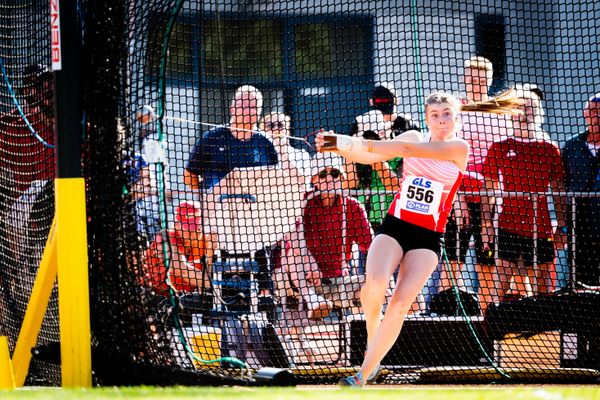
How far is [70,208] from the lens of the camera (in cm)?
510

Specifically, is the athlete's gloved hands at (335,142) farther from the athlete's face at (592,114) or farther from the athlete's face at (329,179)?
the athlete's face at (592,114)

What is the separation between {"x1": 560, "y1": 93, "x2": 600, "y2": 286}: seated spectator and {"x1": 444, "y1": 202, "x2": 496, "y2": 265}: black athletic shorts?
2.43 ft

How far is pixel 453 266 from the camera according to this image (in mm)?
8227

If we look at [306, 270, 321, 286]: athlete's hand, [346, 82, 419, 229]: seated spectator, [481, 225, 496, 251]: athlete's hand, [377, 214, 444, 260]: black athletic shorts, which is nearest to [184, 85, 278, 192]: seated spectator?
[346, 82, 419, 229]: seated spectator

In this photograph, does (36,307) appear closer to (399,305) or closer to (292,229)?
(399,305)

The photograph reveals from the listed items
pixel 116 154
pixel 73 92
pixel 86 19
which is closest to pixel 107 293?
pixel 116 154

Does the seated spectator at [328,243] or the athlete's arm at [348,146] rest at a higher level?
the athlete's arm at [348,146]

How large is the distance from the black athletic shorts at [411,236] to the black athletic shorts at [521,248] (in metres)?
1.91

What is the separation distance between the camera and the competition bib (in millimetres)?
6367

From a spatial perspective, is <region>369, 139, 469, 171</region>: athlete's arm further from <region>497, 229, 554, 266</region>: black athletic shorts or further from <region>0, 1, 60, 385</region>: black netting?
<region>0, 1, 60, 385</region>: black netting

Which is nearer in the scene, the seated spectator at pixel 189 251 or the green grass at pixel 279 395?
the green grass at pixel 279 395

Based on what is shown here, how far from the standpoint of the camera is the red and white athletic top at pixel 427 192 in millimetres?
6348

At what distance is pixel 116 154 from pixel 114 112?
24 centimetres

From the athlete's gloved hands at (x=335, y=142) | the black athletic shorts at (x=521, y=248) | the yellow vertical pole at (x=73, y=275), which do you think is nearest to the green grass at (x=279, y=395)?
the yellow vertical pole at (x=73, y=275)
